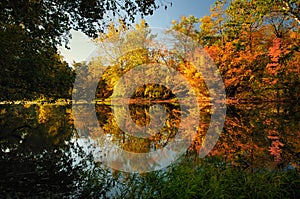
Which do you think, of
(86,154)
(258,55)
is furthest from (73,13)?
(258,55)

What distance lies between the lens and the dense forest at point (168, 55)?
6445mm

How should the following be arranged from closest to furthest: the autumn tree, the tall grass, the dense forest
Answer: the tall grass
the dense forest
the autumn tree

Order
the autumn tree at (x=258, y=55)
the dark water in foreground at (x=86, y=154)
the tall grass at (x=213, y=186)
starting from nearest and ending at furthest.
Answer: the tall grass at (x=213, y=186) → the dark water in foreground at (x=86, y=154) → the autumn tree at (x=258, y=55)

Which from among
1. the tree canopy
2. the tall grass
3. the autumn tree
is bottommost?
the tall grass

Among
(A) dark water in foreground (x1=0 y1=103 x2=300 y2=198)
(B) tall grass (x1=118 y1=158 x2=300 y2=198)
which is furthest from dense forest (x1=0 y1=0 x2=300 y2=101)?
(B) tall grass (x1=118 y1=158 x2=300 y2=198)

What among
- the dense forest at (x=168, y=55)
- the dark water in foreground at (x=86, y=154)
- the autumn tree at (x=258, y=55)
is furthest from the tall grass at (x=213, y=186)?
the autumn tree at (x=258, y=55)

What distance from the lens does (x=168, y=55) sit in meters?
32.2

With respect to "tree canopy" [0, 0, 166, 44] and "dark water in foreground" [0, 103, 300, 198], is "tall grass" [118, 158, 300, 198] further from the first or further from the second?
"tree canopy" [0, 0, 166, 44]

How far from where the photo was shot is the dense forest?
6445 millimetres

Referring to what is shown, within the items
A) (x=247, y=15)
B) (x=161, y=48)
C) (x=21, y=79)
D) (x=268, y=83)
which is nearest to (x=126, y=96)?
(x=161, y=48)

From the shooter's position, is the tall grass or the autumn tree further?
the autumn tree

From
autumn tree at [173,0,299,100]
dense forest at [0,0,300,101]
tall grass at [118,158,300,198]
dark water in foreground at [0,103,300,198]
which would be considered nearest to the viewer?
tall grass at [118,158,300,198]

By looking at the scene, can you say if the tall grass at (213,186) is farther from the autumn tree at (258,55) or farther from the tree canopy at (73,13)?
the autumn tree at (258,55)

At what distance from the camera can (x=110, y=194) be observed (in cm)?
496
